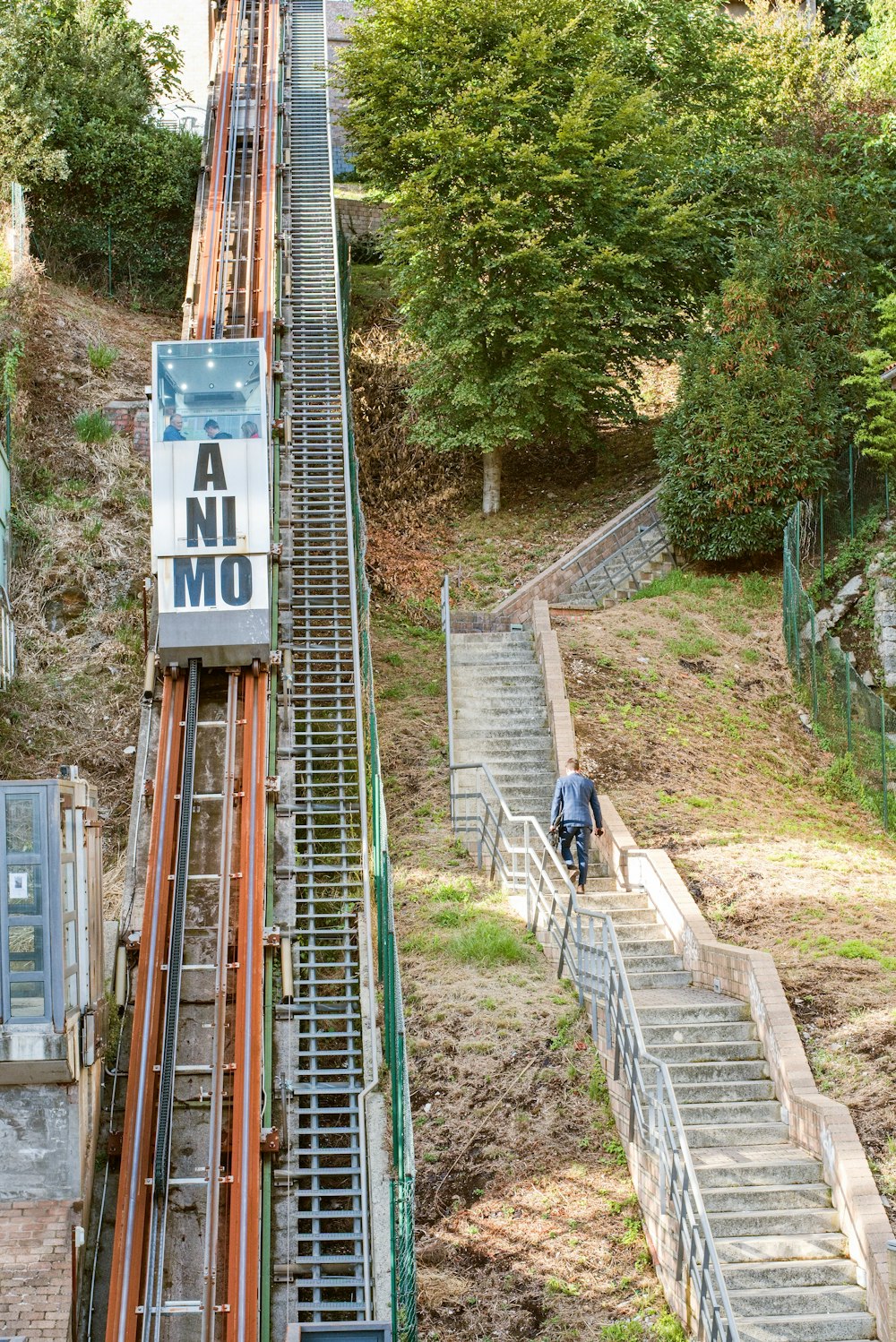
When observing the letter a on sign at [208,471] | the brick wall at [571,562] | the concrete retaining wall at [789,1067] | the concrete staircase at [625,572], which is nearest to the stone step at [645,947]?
the concrete retaining wall at [789,1067]

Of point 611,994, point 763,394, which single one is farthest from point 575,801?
point 763,394

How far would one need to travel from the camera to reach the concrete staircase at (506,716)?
54.7 feet

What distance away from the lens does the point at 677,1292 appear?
9305 millimetres

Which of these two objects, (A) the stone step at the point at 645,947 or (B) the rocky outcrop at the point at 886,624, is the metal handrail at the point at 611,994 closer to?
(A) the stone step at the point at 645,947

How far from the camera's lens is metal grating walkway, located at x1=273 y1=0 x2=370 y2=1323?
Answer: 10.6 metres

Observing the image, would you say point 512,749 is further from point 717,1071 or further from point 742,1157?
point 742,1157

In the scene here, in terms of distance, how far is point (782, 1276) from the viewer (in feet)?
30.5

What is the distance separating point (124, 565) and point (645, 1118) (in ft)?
39.6

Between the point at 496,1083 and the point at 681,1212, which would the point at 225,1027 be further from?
the point at 681,1212

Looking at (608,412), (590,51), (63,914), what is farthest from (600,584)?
(63,914)

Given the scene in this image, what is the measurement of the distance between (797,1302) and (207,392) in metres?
9.15

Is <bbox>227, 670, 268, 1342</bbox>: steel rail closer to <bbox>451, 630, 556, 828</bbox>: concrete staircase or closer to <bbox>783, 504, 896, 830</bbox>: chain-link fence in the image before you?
<bbox>451, 630, 556, 828</bbox>: concrete staircase

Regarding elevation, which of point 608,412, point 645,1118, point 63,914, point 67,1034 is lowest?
point 645,1118

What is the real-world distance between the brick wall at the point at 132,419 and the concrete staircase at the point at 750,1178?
12.8 metres
